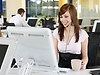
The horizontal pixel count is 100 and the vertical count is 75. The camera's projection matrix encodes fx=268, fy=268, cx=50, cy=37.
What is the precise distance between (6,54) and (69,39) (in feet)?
4.69

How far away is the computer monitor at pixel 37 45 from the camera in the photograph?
2025 millimetres

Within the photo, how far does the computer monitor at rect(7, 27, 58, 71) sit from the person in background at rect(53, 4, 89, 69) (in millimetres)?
640

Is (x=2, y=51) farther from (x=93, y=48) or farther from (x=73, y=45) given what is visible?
(x=93, y=48)

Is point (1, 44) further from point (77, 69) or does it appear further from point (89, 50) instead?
point (89, 50)

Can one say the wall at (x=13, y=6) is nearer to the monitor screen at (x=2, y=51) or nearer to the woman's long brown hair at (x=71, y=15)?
the woman's long brown hair at (x=71, y=15)

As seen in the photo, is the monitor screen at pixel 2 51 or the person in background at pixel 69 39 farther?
the person in background at pixel 69 39

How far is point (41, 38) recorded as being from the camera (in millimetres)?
2037

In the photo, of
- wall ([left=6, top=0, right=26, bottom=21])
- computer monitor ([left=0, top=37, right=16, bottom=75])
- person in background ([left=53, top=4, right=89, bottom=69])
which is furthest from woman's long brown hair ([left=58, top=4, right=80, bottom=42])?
wall ([left=6, top=0, right=26, bottom=21])

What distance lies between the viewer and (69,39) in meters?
2.89

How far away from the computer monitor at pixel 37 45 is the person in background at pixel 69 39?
2.10 feet

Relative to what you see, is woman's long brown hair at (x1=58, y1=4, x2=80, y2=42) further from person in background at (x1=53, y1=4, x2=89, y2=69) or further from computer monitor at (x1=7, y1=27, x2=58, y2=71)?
computer monitor at (x1=7, y1=27, x2=58, y2=71)

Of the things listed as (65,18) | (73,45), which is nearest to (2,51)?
(65,18)

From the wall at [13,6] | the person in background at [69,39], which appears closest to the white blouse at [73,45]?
the person in background at [69,39]

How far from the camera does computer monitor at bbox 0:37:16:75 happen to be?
1.53 meters
